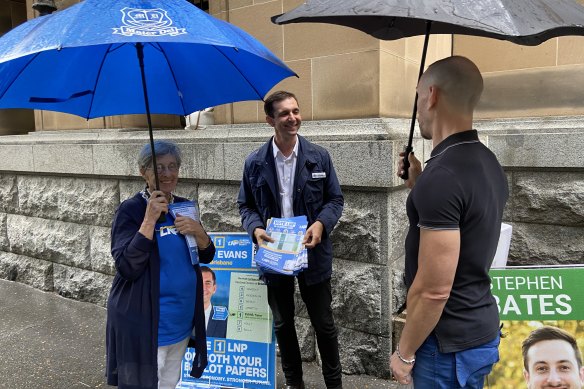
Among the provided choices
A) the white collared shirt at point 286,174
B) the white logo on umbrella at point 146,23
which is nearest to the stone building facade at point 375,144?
the white collared shirt at point 286,174

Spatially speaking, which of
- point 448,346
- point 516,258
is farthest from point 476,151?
point 516,258

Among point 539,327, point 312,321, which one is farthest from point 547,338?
point 312,321

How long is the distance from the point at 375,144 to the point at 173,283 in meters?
1.72

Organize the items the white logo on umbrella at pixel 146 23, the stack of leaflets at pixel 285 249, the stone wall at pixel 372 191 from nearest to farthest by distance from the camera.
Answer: the white logo on umbrella at pixel 146 23
the stack of leaflets at pixel 285 249
the stone wall at pixel 372 191

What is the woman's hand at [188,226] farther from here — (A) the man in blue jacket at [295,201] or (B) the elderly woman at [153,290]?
(A) the man in blue jacket at [295,201]

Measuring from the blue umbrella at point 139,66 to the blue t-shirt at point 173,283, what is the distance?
69 centimetres

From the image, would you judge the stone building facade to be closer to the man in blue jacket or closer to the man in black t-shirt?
the man in blue jacket

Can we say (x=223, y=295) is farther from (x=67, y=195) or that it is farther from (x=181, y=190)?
(x=67, y=195)

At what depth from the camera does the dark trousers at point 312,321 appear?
311 centimetres

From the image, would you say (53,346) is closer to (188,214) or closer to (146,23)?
(188,214)

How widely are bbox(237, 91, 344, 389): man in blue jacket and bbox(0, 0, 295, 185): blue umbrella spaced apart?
339mm

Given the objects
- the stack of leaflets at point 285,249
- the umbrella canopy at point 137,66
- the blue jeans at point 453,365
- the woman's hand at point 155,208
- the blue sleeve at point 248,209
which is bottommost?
the blue jeans at point 453,365

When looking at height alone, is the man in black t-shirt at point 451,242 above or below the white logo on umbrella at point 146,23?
below

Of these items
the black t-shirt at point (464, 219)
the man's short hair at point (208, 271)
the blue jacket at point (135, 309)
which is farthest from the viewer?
the man's short hair at point (208, 271)
